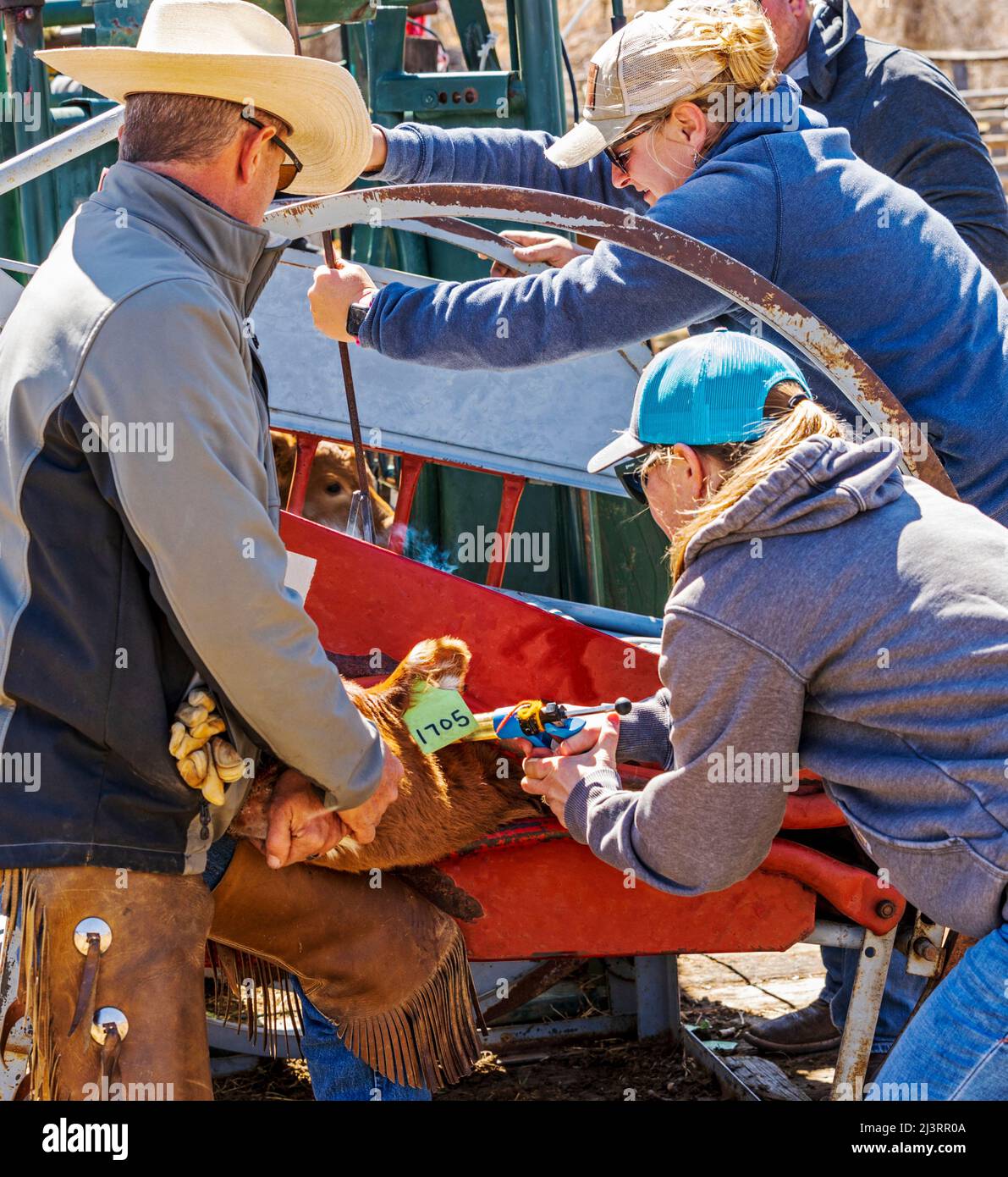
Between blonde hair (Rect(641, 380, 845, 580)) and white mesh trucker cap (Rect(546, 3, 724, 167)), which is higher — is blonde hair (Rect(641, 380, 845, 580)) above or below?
below

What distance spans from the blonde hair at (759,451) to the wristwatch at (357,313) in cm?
79

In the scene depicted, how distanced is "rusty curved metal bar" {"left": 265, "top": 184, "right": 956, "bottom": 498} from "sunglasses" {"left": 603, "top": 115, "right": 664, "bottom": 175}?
0.32 metres

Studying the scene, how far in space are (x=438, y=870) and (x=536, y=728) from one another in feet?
0.99

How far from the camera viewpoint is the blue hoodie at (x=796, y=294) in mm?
2455

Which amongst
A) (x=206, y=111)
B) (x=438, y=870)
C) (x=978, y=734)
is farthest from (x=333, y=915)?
(x=206, y=111)

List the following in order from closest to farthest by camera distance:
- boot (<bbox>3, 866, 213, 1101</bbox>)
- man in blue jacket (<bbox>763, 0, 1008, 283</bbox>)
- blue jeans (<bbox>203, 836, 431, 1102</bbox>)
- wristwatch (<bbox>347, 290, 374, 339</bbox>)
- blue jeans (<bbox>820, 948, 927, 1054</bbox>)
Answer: boot (<bbox>3, 866, 213, 1101</bbox>), blue jeans (<bbox>203, 836, 431, 1102</bbox>), wristwatch (<bbox>347, 290, 374, 339</bbox>), blue jeans (<bbox>820, 948, 927, 1054</bbox>), man in blue jacket (<bbox>763, 0, 1008, 283</bbox>)

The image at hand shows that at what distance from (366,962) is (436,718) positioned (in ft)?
1.35

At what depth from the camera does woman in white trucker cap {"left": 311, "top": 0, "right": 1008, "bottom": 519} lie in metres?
2.46

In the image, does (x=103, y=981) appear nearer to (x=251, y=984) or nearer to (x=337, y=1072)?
(x=251, y=984)

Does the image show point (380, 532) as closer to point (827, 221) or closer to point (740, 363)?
point (827, 221)
